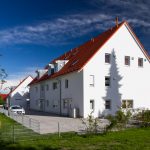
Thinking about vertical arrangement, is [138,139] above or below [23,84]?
below

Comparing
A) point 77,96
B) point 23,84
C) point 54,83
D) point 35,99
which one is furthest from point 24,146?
point 23,84

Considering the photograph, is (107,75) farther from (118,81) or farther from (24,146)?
(24,146)

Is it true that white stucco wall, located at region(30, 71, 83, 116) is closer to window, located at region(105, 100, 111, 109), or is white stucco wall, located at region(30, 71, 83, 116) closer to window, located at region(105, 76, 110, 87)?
window, located at region(105, 100, 111, 109)

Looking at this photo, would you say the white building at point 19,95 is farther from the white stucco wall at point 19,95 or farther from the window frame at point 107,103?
the window frame at point 107,103

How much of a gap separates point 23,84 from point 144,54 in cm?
4465

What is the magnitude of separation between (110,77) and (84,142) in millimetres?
21141

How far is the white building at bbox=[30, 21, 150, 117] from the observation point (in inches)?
1379

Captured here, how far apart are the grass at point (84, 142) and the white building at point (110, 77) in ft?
53.1

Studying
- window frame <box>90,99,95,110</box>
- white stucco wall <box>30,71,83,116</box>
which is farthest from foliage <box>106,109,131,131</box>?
white stucco wall <box>30,71,83,116</box>

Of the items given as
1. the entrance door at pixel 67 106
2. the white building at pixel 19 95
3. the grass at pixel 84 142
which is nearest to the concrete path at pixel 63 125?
the grass at pixel 84 142

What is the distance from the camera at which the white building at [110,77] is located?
3503 centimetres

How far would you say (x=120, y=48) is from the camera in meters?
37.1

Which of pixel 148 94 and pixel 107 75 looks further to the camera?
pixel 148 94

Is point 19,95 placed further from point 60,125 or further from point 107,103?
point 60,125
